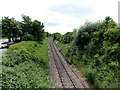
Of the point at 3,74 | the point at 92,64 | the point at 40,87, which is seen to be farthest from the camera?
the point at 92,64

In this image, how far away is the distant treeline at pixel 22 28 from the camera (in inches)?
890

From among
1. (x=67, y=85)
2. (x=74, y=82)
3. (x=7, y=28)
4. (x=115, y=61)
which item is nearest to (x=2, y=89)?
(x=67, y=85)

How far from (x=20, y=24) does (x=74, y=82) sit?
22475 mm

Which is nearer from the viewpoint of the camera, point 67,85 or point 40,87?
A: point 40,87

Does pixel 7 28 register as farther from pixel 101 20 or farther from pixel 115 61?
pixel 115 61

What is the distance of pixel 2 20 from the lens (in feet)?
76.4

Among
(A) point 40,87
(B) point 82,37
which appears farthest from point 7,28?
(A) point 40,87

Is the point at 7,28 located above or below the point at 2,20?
below

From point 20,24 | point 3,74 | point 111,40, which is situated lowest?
point 3,74

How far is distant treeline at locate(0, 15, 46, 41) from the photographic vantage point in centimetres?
2262

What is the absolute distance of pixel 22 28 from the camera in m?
24.9

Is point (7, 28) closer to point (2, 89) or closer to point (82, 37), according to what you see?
point (82, 37)

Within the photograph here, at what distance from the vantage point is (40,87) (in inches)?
182

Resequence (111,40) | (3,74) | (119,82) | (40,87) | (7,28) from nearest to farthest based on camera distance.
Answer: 1. (3,74)
2. (40,87)
3. (119,82)
4. (111,40)
5. (7,28)
